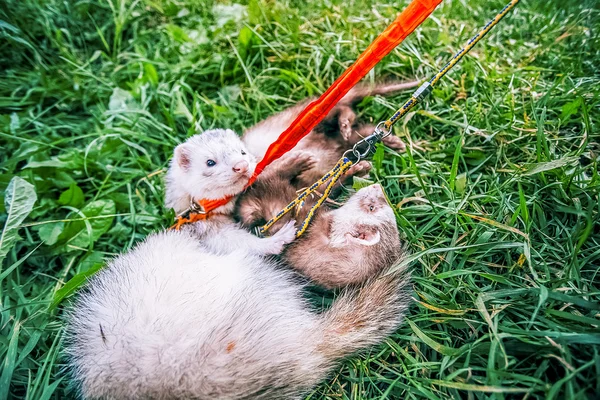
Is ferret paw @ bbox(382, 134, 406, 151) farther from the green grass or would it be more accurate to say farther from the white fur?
the white fur

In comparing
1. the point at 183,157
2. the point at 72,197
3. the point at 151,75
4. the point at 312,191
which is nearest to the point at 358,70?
the point at 312,191

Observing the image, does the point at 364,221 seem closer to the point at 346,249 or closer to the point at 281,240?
the point at 346,249

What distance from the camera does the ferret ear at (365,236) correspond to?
2.20m

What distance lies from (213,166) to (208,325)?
965 millimetres

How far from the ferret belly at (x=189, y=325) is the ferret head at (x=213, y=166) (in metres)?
0.35

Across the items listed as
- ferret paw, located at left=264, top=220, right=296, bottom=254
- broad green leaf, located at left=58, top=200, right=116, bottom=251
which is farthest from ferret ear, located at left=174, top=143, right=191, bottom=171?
ferret paw, located at left=264, top=220, right=296, bottom=254

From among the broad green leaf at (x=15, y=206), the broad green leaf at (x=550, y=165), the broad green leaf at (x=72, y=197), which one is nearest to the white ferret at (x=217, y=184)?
the broad green leaf at (x=72, y=197)

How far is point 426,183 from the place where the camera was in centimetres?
239

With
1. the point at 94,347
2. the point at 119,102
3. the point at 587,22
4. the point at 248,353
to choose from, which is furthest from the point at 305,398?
the point at 587,22

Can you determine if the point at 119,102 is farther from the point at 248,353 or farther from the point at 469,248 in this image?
the point at 469,248

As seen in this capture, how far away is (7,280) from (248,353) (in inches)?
58.5

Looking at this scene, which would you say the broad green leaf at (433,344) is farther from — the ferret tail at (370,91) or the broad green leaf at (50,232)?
the broad green leaf at (50,232)

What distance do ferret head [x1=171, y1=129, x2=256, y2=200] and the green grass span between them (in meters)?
0.39

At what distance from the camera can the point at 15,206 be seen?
7.55ft
